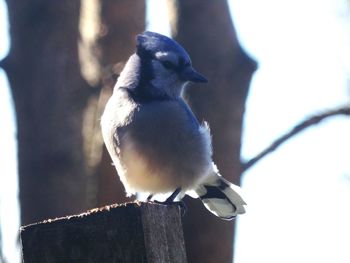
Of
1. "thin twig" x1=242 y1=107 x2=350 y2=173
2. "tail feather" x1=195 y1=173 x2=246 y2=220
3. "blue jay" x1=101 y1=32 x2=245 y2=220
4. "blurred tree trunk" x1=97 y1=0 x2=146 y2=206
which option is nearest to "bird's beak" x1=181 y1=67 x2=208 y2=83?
"blue jay" x1=101 y1=32 x2=245 y2=220

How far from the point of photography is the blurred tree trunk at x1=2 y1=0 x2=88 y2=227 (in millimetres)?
3203

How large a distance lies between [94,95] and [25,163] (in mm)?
451

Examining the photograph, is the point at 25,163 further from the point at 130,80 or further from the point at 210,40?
the point at 210,40

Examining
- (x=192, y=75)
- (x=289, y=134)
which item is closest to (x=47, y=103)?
(x=192, y=75)

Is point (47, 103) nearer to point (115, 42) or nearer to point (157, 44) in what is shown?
point (157, 44)

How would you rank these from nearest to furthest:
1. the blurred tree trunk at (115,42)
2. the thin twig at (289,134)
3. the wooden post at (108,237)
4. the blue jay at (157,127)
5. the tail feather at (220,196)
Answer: the wooden post at (108,237) → the blue jay at (157,127) → the thin twig at (289,134) → the tail feather at (220,196) → the blurred tree trunk at (115,42)

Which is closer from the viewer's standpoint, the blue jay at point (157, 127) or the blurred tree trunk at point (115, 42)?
the blue jay at point (157, 127)

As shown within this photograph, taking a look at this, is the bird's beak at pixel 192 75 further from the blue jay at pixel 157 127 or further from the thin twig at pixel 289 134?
the thin twig at pixel 289 134

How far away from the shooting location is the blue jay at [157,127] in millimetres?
2873

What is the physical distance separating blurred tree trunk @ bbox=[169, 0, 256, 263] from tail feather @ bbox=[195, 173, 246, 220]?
0.17 ft

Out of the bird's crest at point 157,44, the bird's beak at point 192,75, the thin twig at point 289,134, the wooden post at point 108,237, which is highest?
the wooden post at point 108,237

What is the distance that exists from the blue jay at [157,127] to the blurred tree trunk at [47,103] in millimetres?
263

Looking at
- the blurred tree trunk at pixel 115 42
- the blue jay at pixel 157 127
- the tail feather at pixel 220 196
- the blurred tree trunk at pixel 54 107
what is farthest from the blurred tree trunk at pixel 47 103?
the tail feather at pixel 220 196

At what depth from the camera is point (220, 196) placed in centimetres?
339
